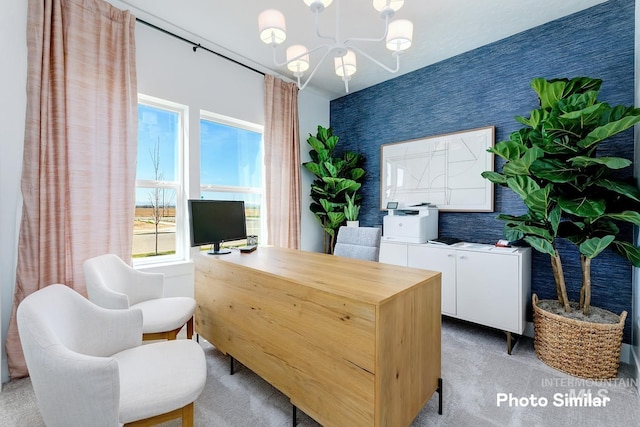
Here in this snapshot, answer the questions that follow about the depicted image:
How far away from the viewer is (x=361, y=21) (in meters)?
2.55

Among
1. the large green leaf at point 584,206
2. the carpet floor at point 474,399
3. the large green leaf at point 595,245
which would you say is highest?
the large green leaf at point 584,206

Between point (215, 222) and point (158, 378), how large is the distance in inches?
55.6

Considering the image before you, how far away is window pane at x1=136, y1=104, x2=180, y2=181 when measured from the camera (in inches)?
106

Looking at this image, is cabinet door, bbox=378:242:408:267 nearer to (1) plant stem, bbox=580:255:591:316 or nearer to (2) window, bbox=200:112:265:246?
A: (1) plant stem, bbox=580:255:591:316

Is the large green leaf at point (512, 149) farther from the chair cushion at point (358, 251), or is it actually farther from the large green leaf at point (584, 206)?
the chair cushion at point (358, 251)

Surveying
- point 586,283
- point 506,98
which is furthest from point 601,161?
point 506,98

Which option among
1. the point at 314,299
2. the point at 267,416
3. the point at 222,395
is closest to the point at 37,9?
the point at 314,299

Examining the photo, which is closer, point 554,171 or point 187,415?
point 187,415

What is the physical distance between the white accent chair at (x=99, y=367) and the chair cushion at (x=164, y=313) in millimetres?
326

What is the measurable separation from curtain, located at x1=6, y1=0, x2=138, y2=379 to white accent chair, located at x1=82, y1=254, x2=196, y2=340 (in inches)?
12.4

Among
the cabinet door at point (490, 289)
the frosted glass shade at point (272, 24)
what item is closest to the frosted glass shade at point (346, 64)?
the frosted glass shade at point (272, 24)

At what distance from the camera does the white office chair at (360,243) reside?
8.19 ft

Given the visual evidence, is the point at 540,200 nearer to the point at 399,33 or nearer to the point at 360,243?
the point at 360,243

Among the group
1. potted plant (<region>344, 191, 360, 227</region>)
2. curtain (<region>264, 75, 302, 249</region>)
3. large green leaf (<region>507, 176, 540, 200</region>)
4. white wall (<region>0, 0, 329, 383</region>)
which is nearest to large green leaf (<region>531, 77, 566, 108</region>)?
large green leaf (<region>507, 176, 540, 200</region>)
